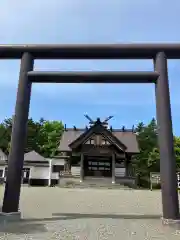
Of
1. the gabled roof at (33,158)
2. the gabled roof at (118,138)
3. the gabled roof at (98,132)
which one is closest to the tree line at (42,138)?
the gabled roof at (33,158)

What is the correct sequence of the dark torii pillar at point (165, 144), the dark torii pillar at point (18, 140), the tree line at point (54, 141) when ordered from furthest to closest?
the tree line at point (54, 141) < the dark torii pillar at point (18, 140) < the dark torii pillar at point (165, 144)

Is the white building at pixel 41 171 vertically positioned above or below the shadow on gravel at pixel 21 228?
above

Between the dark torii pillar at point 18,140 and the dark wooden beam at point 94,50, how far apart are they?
25 cm

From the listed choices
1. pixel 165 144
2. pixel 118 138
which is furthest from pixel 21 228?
pixel 118 138

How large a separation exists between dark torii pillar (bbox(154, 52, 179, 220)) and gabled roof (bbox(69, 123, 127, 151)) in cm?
1605

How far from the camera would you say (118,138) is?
1037 inches

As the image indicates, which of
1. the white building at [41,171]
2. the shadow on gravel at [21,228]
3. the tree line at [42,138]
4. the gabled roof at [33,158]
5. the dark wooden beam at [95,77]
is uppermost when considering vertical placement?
the tree line at [42,138]

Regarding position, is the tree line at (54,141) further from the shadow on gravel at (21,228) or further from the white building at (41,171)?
the shadow on gravel at (21,228)

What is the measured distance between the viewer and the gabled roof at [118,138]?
2390cm

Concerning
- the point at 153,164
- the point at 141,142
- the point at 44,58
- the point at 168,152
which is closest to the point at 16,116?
the point at 44,58

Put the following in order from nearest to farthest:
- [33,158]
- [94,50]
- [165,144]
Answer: [165,144], [94,50], [33,158]

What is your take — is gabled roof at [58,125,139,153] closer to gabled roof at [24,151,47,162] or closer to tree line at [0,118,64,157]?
gabled roof at [24,151,47,162]

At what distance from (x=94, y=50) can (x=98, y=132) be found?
16722 mm

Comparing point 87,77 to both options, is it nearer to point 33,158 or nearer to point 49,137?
point 33,158
